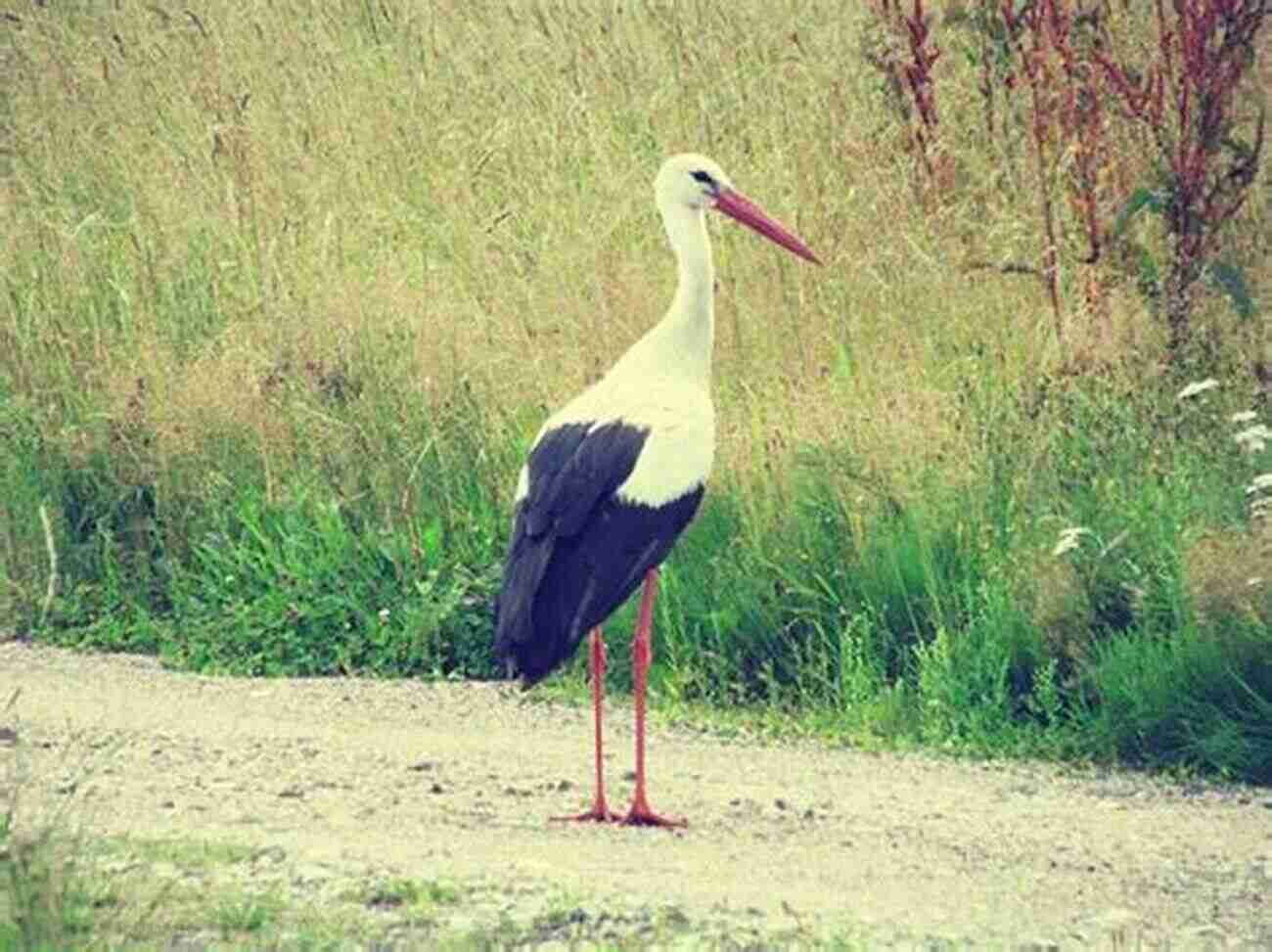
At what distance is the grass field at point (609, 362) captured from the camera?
31.7ft

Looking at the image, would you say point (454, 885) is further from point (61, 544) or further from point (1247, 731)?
point (61, 544)

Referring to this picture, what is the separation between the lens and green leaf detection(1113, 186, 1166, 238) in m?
10.6

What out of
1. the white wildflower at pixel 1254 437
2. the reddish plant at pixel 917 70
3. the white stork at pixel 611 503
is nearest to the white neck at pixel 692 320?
the white stork at pixel 611 503

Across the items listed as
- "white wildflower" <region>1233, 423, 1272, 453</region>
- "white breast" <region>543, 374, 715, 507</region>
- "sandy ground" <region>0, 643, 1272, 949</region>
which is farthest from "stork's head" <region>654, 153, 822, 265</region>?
"sandy ground" <region>0, 643, 1272, 949</region>

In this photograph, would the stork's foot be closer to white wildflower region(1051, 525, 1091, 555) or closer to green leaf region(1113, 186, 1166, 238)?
white wildflower region(1051, 525, 1091, 555)

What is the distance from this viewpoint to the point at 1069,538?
9.32 m

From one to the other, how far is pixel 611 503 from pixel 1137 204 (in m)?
3.05

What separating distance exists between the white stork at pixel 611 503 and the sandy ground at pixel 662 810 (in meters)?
0.44

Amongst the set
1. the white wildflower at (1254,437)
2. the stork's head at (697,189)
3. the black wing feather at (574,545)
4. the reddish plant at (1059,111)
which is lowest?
the black wing feather at (574,545)

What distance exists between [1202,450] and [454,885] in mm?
3974

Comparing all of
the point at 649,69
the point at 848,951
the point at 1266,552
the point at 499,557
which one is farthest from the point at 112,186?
the point at 848,951

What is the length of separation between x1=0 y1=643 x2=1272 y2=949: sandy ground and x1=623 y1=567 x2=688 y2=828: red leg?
10 centimetres

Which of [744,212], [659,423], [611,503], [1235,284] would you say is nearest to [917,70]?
[1235,284]

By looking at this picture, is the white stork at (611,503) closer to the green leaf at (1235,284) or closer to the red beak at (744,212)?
the red beak at (744,212)
